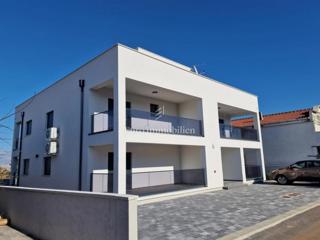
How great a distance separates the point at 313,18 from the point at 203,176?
33.8 ft

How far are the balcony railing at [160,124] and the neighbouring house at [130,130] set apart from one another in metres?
0.05

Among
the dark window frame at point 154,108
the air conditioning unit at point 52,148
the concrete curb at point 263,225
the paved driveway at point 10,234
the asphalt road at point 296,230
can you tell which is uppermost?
the dark window frame at point 154,108

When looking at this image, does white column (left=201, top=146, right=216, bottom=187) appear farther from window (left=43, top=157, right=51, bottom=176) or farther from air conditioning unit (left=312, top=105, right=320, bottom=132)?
air conditioning unit (left=312, top=105, right=320, bottom=132)

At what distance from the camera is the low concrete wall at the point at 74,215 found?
4.55 m

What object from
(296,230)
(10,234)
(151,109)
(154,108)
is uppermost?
(154,108)

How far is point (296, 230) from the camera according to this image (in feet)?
20.9

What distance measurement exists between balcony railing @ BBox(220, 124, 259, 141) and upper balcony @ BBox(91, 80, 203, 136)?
3309 mm

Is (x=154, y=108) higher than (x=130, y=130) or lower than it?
higher

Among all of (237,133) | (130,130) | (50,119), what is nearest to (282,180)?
(237,133)

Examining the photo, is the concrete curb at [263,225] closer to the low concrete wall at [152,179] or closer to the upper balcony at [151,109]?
the low concrete wall at [152,179]

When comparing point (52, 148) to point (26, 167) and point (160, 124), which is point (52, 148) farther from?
point (160, 124)

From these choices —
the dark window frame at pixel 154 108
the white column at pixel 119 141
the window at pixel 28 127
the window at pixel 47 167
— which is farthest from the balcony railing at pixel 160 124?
the window at pixel 28 127

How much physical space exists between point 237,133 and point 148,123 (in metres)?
8.88

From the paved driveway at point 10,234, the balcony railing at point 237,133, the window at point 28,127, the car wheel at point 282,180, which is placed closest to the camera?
the paved driveway at point 10,234
